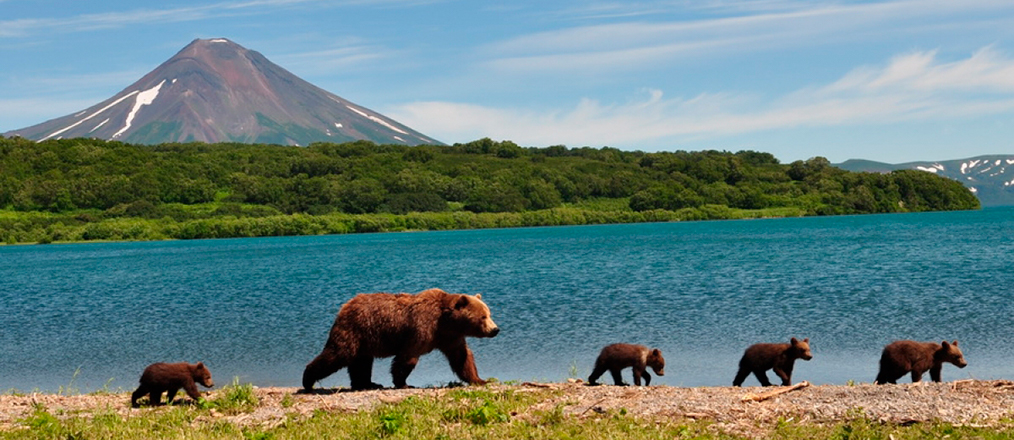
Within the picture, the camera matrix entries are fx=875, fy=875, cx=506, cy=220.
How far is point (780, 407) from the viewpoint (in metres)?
10.3

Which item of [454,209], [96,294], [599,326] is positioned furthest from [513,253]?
[454,209]

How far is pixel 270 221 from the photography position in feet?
543

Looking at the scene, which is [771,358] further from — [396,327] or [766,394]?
[396,327]

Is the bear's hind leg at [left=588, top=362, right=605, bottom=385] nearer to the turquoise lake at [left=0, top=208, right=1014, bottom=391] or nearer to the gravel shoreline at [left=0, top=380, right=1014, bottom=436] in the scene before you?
the gravel shoreline at [left=0, top=380, right=1014, bottom=436]

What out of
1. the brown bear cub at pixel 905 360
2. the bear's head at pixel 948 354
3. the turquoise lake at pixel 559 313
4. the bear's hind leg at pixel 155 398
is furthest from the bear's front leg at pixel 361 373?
the bear's head at pixel 948 354

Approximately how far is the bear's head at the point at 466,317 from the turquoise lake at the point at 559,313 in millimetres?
5490

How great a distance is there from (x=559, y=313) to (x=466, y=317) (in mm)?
19084

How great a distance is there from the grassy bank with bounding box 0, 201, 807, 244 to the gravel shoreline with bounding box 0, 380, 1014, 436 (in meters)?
149

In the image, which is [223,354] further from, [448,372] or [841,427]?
[841,427]

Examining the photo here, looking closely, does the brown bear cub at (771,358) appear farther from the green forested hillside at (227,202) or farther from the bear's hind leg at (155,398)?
the green forested hillside at (227,202)

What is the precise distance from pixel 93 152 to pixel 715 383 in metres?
196

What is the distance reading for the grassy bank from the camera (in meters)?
148

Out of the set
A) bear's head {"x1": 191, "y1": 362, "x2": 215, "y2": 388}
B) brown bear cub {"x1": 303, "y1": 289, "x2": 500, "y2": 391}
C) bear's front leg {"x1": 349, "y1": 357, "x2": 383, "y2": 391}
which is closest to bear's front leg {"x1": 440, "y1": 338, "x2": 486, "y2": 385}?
brown bear cub {"x1": 303, "y1": 289, "x2": 500, "y2": 391}

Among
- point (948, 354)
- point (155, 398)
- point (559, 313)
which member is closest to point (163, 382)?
point (155, 398)
